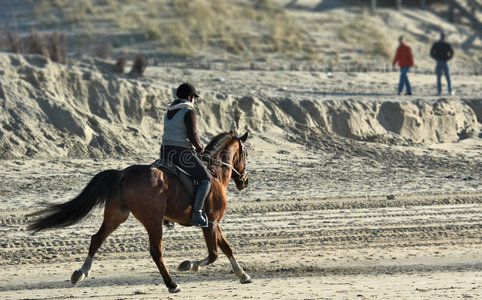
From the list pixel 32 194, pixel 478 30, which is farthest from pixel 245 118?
pixel 478 30

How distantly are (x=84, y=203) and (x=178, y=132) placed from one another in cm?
126

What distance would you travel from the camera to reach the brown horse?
927cm

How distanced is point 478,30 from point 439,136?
14.5 metres

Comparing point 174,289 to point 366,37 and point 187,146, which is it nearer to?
point 187,146

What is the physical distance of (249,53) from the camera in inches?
1018

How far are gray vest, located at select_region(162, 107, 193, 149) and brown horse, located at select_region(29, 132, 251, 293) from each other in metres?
0.44

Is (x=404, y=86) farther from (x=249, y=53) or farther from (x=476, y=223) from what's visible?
(x=476, y=223)

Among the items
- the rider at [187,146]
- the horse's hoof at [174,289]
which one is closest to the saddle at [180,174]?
the rider at [187,146]

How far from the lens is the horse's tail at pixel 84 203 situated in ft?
31.0

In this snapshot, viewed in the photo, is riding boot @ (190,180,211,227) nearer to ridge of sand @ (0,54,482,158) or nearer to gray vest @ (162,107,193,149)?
gray vest @ (162,107,193,149)

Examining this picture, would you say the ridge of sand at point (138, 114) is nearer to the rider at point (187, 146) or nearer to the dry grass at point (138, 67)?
the dry grass at point (138, 67)

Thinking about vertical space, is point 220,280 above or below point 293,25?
below

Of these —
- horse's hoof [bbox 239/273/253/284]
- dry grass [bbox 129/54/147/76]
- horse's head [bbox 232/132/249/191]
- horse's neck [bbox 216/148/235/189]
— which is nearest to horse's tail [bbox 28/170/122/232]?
horse's neck [bbox 216/148/235/189]

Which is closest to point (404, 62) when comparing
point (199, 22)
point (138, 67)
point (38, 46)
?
point (138, 67)
